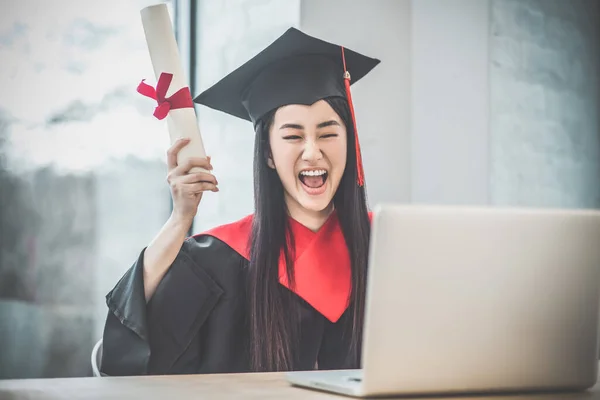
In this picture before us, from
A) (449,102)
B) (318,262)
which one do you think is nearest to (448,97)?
(449,102)

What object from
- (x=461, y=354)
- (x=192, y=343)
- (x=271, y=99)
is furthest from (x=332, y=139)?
(x=461, y=354)

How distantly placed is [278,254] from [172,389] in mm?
1020

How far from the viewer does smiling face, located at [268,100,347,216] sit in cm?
211

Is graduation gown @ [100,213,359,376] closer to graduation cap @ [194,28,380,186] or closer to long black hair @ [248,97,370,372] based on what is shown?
long black hair @ [248,97,370,372]

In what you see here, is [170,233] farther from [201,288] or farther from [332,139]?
[332,139]

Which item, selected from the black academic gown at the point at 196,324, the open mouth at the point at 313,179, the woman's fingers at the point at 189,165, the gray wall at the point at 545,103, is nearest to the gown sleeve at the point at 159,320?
the black academic gown at the point at 196,324

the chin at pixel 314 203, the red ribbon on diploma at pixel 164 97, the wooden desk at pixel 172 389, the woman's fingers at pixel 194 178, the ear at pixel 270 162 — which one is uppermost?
the red ribbon on diploma at pixel 164 97

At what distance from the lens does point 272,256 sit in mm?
2084

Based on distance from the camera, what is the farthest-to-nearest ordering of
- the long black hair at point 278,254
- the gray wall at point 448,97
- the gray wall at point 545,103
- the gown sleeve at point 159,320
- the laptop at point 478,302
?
the gray wall at point 545,103
the gray wall at point 448,97
the long black hair at point 278,254
the gown sleeve at point 159,320
the laptop at point 478,302

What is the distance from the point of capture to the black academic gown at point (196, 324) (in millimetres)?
1883

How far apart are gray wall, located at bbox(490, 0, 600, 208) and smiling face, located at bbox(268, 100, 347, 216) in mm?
955

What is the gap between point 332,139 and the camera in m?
2.12

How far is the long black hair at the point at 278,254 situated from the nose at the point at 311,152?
4.2 inches

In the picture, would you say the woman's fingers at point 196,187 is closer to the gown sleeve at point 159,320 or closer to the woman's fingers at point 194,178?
the woman's fingers at point 194,178
